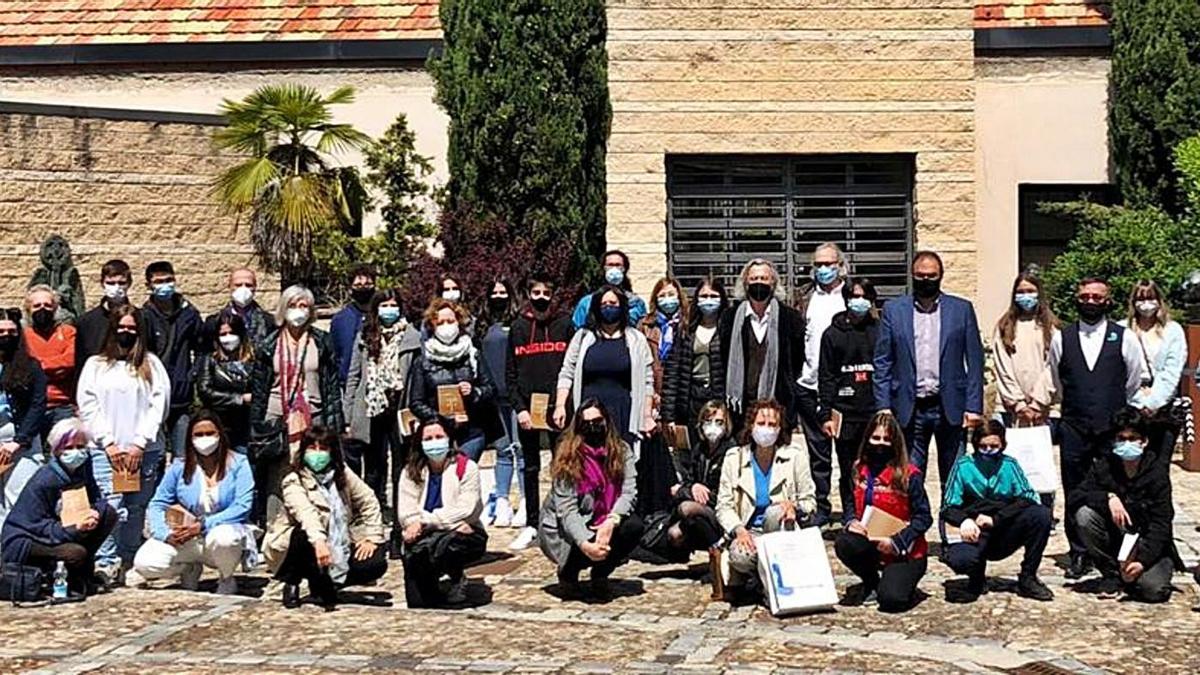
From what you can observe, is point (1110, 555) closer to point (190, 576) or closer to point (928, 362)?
point (928, 362)

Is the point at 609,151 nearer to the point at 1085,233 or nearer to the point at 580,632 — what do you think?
the point at 1085,233

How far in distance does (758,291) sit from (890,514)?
184cm

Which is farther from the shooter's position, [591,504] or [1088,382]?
[1088,382]

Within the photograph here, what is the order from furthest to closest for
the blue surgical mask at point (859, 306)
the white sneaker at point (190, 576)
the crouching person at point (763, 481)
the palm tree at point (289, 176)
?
1. the palm tree at point (289, 176)
2. the blue surgical mask at point (859, 306)
3. the white sneaker at point (190, 576)
4. the crouching person at point (763, 481)

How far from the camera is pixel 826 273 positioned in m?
10.9

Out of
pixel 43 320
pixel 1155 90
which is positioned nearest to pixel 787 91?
pixel 1155 90

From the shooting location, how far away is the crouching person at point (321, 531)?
29.8 ft

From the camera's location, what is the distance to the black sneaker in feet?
30.3

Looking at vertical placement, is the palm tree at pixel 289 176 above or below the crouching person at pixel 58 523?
above

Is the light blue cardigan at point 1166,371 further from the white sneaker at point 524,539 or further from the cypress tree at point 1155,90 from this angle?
the cypress tree at point 1155,90

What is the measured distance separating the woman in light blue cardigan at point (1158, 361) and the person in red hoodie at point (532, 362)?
3655 millimetres

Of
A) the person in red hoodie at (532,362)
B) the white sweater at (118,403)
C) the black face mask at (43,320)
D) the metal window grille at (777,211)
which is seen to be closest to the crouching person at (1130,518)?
the person in red hoodie at (532,362)

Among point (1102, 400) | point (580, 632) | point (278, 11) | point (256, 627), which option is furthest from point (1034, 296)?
point (278, 11)

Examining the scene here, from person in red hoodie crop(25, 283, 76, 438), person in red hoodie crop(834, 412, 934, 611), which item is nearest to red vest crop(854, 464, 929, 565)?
person in red hoodie crop(834, 412, 934, 611)
